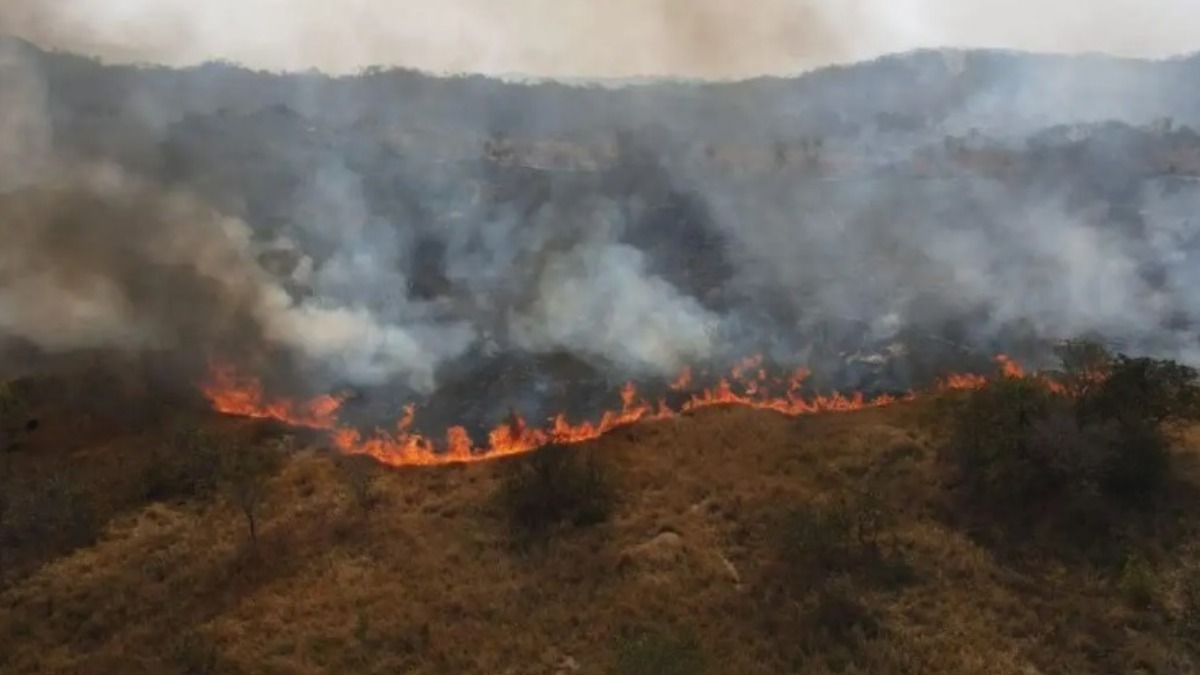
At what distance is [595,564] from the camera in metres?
17.5

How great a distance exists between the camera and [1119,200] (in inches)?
1320

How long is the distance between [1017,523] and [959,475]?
1638mm

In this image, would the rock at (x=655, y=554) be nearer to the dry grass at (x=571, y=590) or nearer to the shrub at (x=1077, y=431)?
the dry grass at (x=571, y=590)

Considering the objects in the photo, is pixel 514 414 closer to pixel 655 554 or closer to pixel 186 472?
pixel 655 554

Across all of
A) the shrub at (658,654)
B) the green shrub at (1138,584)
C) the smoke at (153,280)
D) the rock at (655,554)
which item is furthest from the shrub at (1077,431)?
the smoke at (153,280)

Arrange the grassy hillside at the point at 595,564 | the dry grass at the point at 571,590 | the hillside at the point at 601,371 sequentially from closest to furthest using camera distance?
1. the dry grass at the point at 571,590
2. the grassy hillside at the point at 595,564
3. the hillside at the point at 601,371

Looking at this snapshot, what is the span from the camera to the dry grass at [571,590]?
15234 millimetres

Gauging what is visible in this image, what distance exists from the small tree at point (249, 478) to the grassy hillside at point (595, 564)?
12 centimetres

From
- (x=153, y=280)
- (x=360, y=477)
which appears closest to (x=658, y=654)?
(x=360, y=477)

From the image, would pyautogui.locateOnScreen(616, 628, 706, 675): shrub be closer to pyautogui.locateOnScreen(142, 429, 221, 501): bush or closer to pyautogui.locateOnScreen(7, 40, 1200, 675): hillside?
pyautogui.locateOnScreen(7, 40, 1200, 675): hillside

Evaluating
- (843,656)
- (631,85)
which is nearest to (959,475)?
(843,656)

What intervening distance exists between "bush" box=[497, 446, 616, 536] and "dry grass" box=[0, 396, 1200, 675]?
34cm

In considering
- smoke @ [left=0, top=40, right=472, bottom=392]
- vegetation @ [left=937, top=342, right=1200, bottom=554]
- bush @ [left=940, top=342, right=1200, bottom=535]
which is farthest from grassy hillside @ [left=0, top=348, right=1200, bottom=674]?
smoke @ [left=0, top=40, right=472, bottom=392]

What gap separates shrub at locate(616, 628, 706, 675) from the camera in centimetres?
1422
